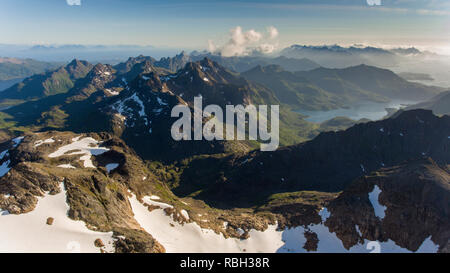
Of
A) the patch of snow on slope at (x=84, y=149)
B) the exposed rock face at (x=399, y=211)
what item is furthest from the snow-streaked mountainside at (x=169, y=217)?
the patch of snow on slope at (x=84, y=149)

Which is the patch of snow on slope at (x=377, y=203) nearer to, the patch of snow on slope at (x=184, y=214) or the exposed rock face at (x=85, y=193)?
the patch of snow on slope at (x=184, y=214)

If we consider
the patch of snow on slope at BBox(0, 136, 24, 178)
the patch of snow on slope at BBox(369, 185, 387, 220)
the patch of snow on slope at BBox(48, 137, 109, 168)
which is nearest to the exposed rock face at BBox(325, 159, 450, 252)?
the patch of snow on slope at BBox(369, 185, 387, 220)

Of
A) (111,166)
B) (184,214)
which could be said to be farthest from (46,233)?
(111,166)

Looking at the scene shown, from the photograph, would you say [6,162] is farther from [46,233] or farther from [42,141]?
[46,233]

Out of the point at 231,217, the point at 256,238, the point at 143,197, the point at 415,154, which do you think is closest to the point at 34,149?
the point at 143,197
